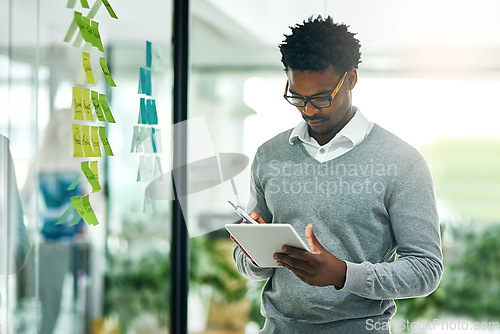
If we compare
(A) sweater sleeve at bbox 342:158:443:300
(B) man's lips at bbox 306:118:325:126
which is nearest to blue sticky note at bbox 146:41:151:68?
(B) man's lips at bbox 306:118:325:126

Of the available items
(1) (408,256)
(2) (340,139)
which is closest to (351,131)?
(2) (340,139)

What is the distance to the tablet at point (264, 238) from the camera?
165 cm

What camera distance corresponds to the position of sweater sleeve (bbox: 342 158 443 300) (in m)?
1.81

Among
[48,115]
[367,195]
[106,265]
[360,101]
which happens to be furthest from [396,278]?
[106,265]

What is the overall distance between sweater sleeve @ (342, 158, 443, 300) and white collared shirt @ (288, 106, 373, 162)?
0.21 m

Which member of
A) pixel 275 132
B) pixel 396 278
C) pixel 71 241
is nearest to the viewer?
pixel 396 278

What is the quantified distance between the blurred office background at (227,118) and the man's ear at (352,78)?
2.6 inches

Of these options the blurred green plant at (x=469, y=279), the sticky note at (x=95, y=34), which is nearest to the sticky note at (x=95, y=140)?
the sticky note at (x=95, y=34)

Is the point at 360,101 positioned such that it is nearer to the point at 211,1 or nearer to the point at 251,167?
the point at 251,167

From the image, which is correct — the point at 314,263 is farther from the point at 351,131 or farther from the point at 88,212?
the point at 88,212

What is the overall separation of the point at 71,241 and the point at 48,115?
1.72 feet

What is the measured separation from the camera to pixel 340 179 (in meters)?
2.00

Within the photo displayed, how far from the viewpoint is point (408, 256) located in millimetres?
1838

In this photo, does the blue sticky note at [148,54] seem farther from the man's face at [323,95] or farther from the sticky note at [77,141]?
the man's face at [323,95]
